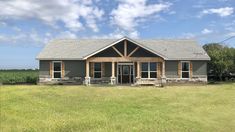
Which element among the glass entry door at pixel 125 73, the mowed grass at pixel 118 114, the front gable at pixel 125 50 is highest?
the front gable at pixel 125 50

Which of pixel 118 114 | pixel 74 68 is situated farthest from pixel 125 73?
pixel 118 114

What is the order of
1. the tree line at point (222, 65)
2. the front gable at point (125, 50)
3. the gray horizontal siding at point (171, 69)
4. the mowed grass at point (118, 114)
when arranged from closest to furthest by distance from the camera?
the mowed grass at point (118, 114) < the front gable at point (125, 50) < the gray horizontal siding at point (171, 69) < the tree line at point (222, 65)

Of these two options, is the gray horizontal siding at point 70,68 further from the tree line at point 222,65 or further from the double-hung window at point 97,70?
the tree line at point 222,65

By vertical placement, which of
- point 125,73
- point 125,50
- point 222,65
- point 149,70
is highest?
point 125,50

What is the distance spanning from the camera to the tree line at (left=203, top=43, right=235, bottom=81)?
133 feet

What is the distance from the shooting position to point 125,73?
38.4 meters

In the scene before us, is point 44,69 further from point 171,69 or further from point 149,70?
point 171,69

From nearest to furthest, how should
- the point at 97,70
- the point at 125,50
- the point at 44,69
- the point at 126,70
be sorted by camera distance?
the point at 125,50 < the point at 97,70 < the point at 126,70 < the point at 44,69

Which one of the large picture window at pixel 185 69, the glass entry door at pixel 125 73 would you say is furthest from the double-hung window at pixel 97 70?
the large picture window at pixel 185 69

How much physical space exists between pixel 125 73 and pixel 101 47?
4078mm

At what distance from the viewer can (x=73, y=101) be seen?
75.0 ft

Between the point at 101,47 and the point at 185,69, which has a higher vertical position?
the point at 101,47

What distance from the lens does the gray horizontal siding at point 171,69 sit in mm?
37719

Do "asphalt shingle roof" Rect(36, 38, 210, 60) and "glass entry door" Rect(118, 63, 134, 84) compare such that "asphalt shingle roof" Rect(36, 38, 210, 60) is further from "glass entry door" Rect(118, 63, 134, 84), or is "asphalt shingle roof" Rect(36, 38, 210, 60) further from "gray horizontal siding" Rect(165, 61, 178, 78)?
"glass entry door" Rect(118, 63, 134, 84)
